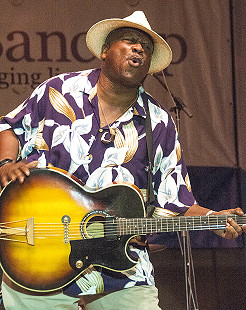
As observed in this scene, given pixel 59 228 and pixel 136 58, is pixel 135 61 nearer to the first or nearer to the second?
pixel 136 58

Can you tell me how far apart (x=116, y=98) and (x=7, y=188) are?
861mm

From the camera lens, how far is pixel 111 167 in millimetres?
3191

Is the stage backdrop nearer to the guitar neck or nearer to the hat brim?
the hat brim

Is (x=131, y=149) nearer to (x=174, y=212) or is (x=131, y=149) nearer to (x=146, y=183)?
(x=146, y=183)

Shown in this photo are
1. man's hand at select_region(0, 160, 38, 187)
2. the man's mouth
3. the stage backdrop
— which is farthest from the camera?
the stage backdrop

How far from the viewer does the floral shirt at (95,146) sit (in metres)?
3.17

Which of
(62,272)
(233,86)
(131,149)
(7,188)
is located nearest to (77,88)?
(131,149)

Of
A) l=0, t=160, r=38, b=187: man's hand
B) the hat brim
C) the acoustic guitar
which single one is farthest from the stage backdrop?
the acoustic guitar

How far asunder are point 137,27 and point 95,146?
783 millimetres

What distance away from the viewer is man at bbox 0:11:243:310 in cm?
310

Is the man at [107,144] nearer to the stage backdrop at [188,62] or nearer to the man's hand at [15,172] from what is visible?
the man's hand at [15,172]

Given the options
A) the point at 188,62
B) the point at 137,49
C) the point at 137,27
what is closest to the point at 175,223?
the point at 137,49

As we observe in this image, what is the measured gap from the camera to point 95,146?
322 centimetres

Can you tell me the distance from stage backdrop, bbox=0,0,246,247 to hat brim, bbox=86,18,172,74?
361cm
